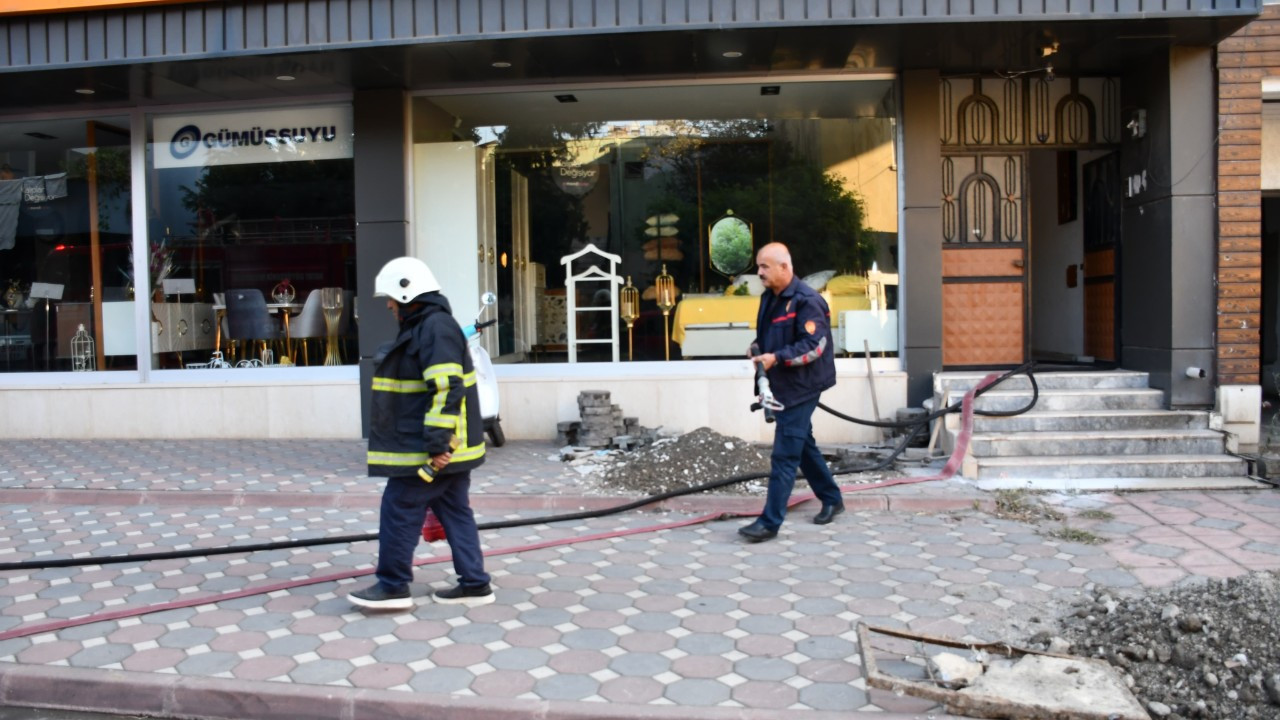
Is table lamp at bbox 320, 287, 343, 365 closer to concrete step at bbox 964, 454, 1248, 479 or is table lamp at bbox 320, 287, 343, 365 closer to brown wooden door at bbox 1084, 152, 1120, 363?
concrete step at bbox 964, 454, 1248, 479

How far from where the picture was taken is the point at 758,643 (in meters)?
4.73

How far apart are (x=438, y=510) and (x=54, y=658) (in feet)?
6.00

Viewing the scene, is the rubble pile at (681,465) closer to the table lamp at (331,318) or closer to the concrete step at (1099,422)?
the concrete step at (1099,422)

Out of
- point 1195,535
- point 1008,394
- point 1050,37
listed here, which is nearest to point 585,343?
point 1008,394

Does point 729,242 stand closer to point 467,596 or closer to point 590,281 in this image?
point 590,281

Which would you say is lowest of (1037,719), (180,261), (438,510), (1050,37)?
(1037,719)

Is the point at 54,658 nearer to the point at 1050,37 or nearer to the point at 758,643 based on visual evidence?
the point at 758,643

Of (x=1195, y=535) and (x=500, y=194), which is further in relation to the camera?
(x=500, y=194)

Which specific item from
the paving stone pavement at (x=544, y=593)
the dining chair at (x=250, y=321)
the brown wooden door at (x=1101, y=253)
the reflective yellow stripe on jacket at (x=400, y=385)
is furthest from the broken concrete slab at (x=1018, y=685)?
the dining chair at (x=250, y=321)

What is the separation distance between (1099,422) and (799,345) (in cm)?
387

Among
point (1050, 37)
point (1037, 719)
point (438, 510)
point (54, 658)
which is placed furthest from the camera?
point (1050, 37)

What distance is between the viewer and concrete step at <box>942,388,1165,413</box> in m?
8.95

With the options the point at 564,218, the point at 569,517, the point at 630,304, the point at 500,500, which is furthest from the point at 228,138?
the point at 569,517

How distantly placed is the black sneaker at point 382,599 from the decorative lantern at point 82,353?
26.1 feet
